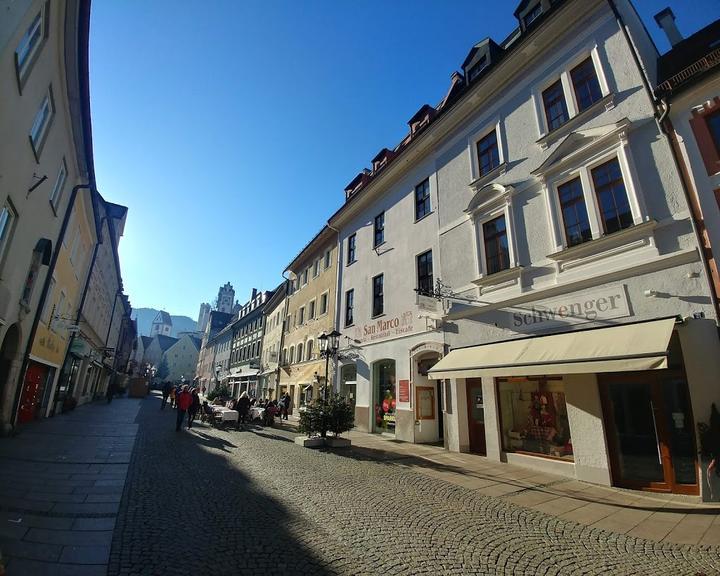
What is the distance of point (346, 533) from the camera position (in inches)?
194

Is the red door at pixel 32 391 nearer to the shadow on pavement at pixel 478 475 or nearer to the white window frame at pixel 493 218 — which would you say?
the shadow on pavement at pixel 478 475

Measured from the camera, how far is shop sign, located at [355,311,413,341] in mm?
14945

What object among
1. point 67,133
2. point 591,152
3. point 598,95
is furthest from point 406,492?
point 67,133

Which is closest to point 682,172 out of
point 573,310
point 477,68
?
point 573,310

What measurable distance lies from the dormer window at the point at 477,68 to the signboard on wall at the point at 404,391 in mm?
11979

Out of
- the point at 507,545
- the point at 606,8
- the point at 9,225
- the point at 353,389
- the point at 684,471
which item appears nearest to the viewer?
the point at 507,545

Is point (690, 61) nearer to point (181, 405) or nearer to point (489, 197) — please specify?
point (489, 197)

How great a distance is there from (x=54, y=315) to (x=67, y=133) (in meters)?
7.98

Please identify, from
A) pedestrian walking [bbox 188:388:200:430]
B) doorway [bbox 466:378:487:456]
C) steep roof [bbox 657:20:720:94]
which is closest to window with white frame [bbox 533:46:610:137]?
steep roof [bbox 657:20:720:94]

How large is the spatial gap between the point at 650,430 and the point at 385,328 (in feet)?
32.9

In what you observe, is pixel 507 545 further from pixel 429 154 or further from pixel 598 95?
pixel 429 154

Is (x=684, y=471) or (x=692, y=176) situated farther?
(x=692, y=176)

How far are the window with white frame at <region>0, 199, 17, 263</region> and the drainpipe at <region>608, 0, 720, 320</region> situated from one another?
15232mm

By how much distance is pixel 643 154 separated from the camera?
832 cm
